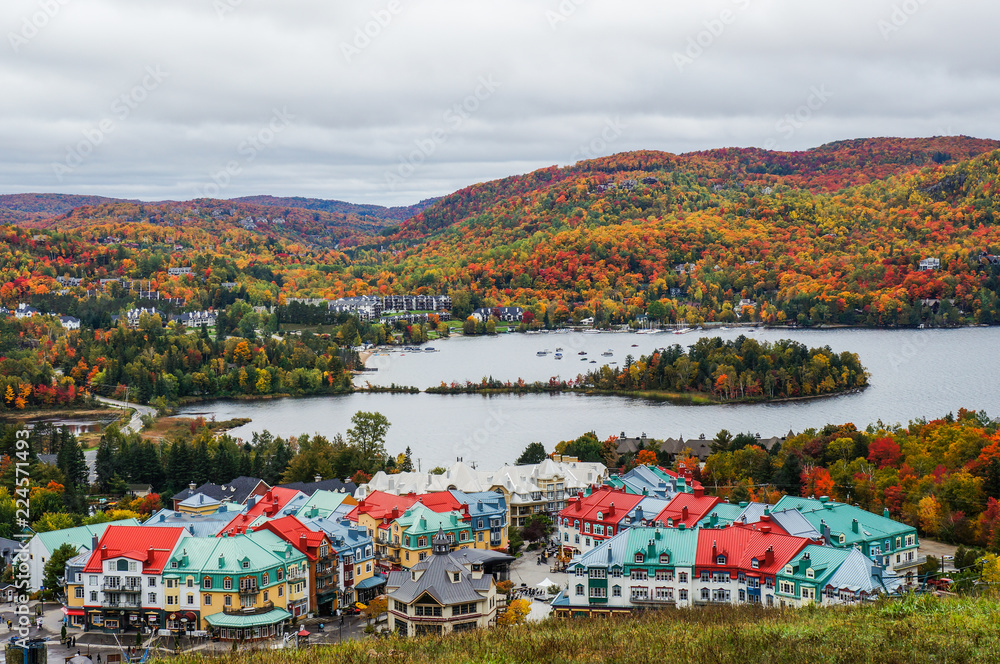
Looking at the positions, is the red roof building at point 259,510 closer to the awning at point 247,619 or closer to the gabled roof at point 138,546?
the gabled roof at point 138,546

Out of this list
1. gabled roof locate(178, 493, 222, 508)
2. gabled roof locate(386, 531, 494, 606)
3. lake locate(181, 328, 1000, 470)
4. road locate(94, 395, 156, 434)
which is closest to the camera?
gabled roof locate(386, 531, 494, 606)

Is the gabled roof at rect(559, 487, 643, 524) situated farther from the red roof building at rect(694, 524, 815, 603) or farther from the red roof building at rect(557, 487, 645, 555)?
the red roof building at rect(694, 524, 815, 603)

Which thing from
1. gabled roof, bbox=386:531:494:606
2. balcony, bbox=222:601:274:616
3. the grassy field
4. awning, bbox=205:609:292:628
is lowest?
awning, bbox=205:609:292:628

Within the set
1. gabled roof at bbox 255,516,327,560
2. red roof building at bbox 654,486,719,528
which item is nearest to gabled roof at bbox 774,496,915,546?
red roof building at bbox 654,486,719,528

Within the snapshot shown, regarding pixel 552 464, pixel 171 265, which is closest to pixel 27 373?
pixel 552 464

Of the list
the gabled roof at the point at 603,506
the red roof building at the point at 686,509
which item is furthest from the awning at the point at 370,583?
the red roof building at the point at 686,509

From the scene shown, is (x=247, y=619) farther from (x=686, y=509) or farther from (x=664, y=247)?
(x=664, y=247)
